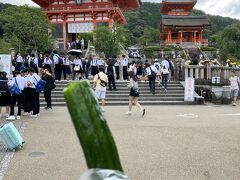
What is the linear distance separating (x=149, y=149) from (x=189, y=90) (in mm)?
7997

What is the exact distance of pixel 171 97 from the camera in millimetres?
15141

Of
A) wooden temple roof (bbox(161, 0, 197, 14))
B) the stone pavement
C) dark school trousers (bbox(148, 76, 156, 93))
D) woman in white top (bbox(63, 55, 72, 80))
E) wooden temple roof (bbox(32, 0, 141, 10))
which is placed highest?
wooden temple roof (bbox(161, 0, 197, 14))

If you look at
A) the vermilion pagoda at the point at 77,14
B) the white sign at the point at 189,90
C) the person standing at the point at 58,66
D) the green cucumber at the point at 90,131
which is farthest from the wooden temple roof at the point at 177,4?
the green cucumber at the point at 90,131

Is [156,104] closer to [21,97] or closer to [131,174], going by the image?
[21,97]

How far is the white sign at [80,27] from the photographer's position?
32.3m

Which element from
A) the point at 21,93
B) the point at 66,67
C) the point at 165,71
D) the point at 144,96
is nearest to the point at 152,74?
the point at 165,71

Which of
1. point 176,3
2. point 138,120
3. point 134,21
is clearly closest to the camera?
point 138,120

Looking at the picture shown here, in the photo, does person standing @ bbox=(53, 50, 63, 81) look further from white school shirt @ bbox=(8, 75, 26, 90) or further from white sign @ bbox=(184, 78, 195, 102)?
white school shirt @ bbox=(8, 75, 26, 90)

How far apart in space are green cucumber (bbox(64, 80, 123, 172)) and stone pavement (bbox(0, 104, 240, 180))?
3820mm

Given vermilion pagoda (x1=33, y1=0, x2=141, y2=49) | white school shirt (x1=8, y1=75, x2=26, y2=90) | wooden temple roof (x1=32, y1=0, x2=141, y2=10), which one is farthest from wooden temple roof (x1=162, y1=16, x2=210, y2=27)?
white school shirt (x1=8, y1=75, x2=26, y2=90)

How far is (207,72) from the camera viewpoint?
1700cm

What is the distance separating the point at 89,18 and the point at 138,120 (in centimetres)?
2369

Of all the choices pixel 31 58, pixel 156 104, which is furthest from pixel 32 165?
pixel 31 58

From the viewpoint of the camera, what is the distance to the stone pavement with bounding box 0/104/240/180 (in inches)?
212
